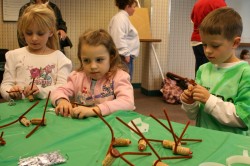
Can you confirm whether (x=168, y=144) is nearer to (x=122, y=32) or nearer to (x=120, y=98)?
(x=120, y=98)

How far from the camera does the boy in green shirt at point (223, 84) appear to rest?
45.2 inches

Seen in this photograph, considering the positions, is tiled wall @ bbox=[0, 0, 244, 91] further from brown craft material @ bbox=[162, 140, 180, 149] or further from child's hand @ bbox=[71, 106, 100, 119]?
brown craft material @ bbox=[162, 140, 180, 149]

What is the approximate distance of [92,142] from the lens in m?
0.87

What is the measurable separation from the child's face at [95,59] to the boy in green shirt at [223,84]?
387mm

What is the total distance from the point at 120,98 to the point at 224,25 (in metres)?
0.54

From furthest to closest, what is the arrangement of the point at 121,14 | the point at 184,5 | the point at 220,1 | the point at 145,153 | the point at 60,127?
the point at 184,5
the point at 121,14
the point at 220,1
the point at 60,127
the point at 145,153

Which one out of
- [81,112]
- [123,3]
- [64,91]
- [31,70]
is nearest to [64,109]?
[81,112]

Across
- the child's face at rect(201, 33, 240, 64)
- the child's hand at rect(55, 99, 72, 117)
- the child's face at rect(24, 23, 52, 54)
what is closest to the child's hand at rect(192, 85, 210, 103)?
the child's face at rect(201, 33, 240, 64)

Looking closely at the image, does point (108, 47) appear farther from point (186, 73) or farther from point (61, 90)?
point (186, 73)

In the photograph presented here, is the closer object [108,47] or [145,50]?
[108,47]

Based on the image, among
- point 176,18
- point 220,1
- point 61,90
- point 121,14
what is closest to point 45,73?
point 61,90

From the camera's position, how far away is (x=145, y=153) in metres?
0.77

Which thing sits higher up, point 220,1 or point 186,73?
point 220,1

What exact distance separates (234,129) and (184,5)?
3.71m
